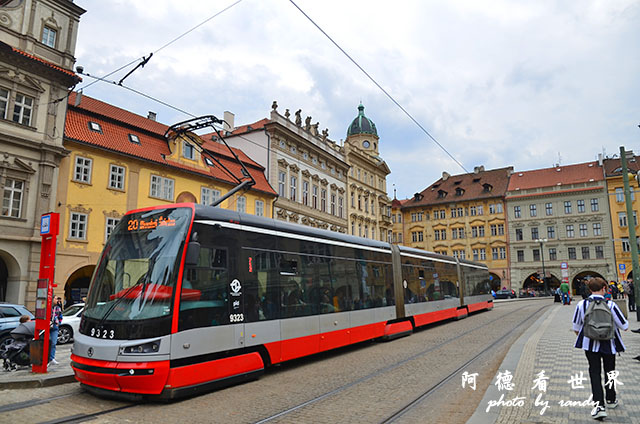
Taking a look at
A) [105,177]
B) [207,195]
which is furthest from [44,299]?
[207,195]

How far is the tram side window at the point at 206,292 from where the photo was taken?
24.8 feet

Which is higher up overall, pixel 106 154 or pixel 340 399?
pixel 106 154

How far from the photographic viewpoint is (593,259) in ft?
184

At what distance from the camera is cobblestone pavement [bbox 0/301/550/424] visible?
642 centimetres

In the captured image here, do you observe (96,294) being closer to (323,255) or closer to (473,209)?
(323,255)

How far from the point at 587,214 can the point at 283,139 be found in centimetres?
4083

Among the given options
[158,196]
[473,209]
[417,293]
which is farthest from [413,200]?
[417,293]

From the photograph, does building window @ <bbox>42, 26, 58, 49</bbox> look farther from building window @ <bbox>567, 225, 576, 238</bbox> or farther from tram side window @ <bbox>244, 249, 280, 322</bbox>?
building window @ <bbox>567, 225, 576, 238</bbox>

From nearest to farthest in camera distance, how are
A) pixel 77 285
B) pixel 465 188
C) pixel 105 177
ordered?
pixel 105 177, pixel 77 285, pixel 465 188

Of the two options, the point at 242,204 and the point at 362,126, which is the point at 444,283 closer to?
the point at 242,204

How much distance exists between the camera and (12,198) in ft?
65.6

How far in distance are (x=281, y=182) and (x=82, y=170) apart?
16.0m

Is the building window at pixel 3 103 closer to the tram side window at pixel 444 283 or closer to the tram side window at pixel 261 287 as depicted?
the tram side window at pixel 261 287

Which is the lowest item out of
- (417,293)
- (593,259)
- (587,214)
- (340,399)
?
(340,399)
